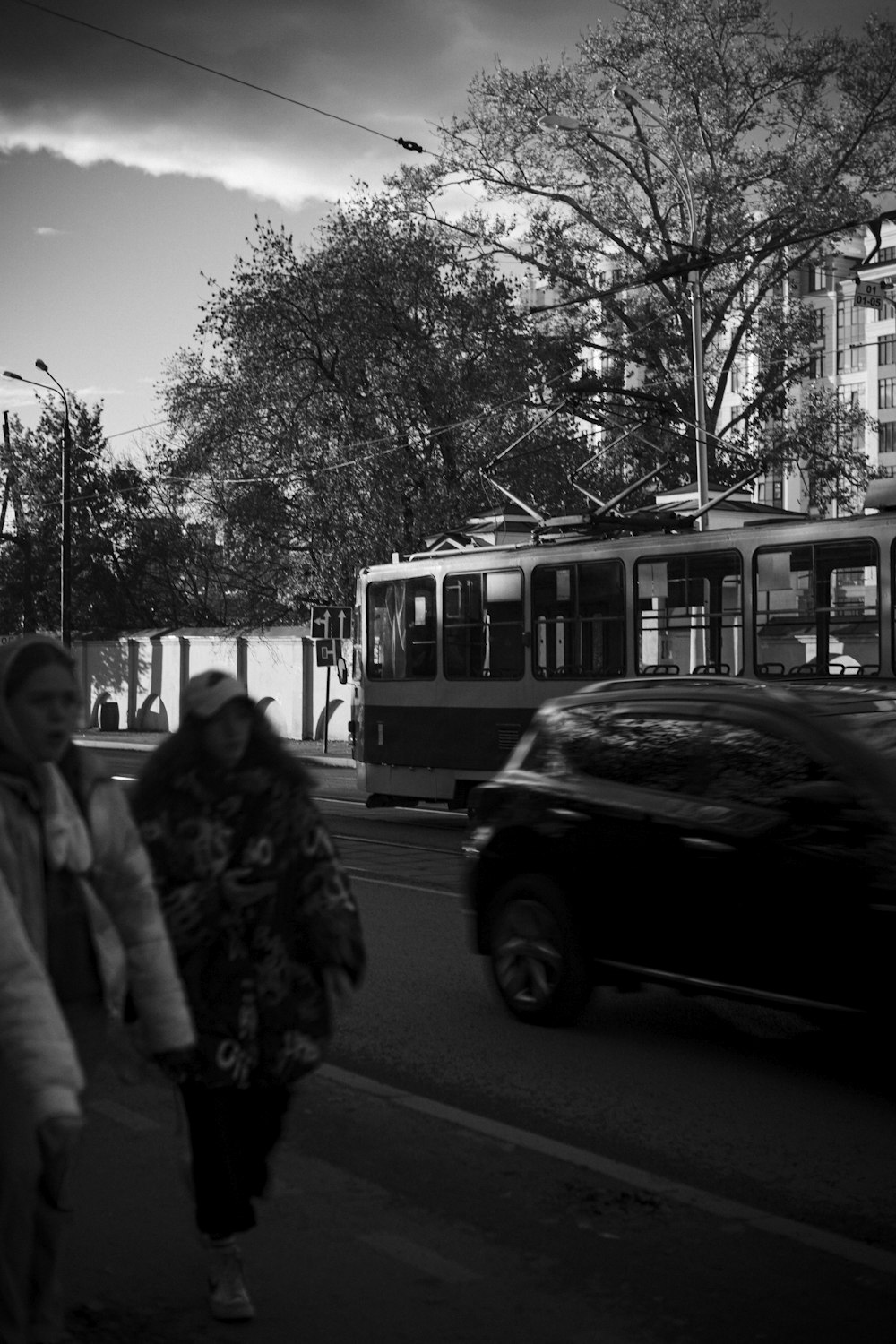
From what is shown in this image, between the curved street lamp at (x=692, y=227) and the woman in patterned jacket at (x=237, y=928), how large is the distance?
13.4 m

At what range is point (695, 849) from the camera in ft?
22.7

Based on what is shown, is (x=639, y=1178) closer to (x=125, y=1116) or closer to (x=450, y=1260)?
(x=450, y=1260)

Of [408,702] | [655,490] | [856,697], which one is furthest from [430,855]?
[655,490]

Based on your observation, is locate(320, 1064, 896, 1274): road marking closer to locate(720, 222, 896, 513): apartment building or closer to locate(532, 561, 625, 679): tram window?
locate(532, 561, 625, 679): tram window

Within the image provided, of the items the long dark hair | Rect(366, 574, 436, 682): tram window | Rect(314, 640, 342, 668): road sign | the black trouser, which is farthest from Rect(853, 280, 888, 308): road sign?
the black trouser

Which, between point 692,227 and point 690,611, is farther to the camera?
point 692,227

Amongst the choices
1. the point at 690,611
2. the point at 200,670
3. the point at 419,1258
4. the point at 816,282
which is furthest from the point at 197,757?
the point at 816,282

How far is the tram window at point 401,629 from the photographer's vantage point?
18.5m

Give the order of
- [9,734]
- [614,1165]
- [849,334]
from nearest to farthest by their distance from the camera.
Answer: [9,734], [614,1165], [849,334]

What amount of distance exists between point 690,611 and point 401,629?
4.19 m

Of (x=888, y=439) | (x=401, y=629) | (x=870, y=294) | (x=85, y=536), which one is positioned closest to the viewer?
(x=401, y=629)

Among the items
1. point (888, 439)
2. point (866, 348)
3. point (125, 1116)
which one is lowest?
point (125, 1116)

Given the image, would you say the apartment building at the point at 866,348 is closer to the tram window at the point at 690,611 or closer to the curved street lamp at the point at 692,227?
the curved street lamp at the point at 692,227

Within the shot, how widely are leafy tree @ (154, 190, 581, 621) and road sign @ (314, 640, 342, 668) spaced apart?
2.19 meters
